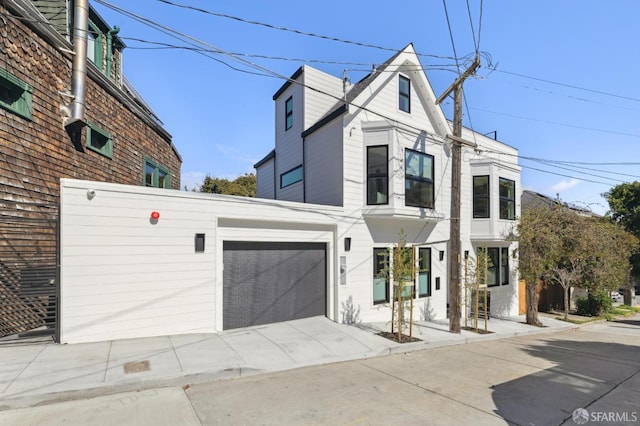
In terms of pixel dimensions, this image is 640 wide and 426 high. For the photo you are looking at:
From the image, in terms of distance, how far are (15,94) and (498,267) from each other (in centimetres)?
1701

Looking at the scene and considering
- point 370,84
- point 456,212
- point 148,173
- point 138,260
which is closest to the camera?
point 138,260

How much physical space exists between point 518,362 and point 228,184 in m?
31.6

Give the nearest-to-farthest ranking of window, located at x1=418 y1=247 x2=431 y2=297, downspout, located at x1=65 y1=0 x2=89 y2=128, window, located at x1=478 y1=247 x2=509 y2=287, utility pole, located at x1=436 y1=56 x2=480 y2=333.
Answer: downspout, located at x1=65 y1=0 x2=89 y2=128
utility pole, located at x1=436 y1=56 x2=480 y2=333
window, located at x1=418 y1=247 x2=431 y2=297
window, located at x1=478 y1=247 x2=509 y2=287

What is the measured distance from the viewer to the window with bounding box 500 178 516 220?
14.8 metres

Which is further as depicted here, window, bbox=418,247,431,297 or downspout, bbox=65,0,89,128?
window, bbox=418,247,431,297

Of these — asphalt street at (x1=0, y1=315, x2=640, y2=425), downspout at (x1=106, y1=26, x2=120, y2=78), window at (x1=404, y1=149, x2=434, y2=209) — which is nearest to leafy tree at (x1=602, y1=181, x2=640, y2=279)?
window at (x1=404, y1=149, x2=434, y2=209)

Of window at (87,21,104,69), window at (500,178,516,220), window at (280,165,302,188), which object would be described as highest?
window at (87,21,104,69)

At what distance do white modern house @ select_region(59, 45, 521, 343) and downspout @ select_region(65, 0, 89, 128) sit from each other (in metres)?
2.54

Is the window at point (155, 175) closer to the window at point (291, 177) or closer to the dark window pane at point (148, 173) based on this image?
the dark window pane at point (148, 173)

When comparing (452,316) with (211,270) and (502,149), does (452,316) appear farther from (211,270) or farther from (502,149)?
(502,149)

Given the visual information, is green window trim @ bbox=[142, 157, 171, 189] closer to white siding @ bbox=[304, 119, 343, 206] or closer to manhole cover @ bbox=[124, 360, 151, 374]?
white siding @ bbox=[304, 119, 343, 206]

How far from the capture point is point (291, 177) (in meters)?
14.5

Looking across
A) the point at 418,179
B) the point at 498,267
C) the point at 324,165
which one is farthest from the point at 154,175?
the point at 498,267

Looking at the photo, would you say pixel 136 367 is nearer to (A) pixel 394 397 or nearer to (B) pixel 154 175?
(A) pixel 394 397
